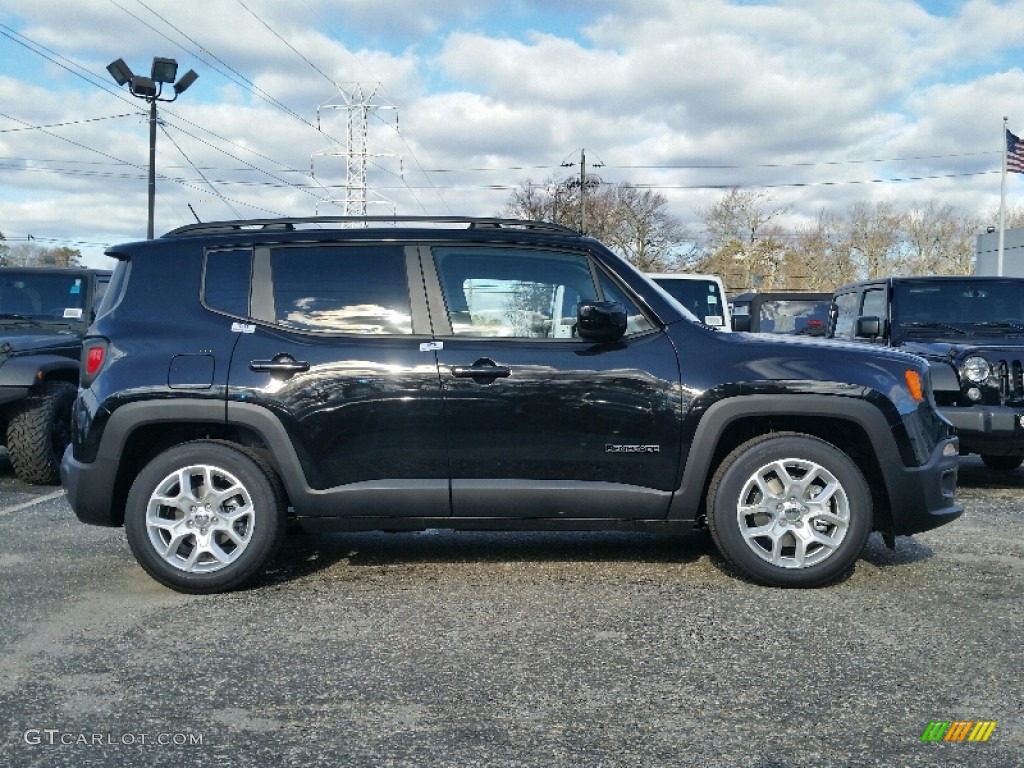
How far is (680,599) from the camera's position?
4602 millimetres

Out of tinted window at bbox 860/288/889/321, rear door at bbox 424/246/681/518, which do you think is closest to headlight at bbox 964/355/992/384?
tinted window at bbox 860/288/889/321

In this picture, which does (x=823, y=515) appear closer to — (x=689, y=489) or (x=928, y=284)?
(x=689, y=489)

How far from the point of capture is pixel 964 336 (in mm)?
8414

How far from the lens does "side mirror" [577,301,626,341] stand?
4.69 m

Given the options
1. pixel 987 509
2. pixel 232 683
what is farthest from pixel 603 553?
pixel 987 509

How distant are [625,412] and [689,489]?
493mm

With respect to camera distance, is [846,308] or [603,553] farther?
[846,308]

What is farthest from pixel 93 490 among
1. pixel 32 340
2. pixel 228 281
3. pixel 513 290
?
pixel 32 340

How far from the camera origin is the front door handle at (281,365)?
4742 mm

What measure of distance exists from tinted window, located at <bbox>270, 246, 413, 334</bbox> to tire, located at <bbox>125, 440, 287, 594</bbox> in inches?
31.4

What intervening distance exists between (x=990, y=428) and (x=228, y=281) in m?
5.64

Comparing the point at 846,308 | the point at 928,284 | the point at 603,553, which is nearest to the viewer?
the point at 603,553

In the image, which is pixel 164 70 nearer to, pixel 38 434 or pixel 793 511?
pixel 38 434

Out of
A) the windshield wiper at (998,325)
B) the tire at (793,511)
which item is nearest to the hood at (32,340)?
the tire at (793,511)
